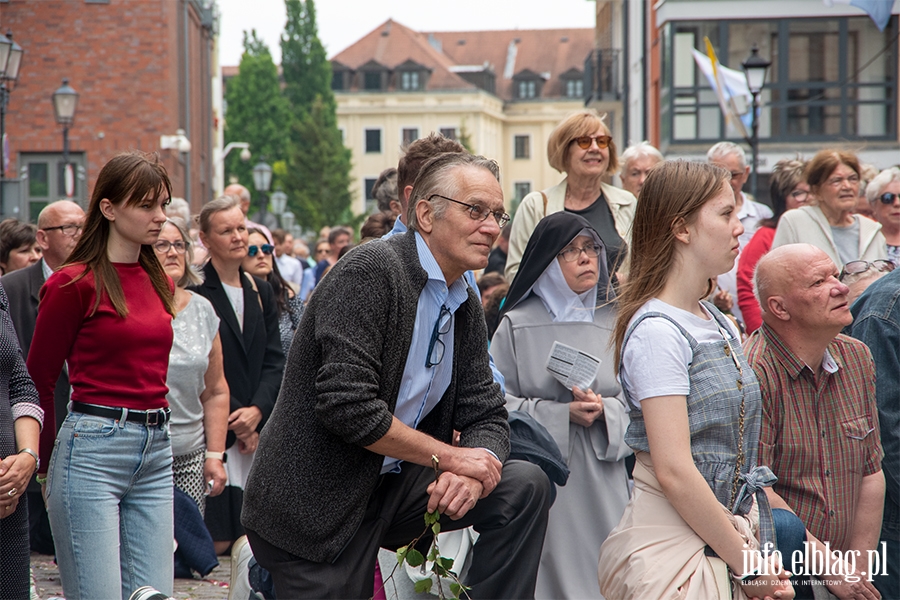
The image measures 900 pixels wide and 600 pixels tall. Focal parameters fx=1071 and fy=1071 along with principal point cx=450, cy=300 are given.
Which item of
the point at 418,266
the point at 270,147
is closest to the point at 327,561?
the point at 418,266

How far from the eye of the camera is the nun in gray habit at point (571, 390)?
5.60m

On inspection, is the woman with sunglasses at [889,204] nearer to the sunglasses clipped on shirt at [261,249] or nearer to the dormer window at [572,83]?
the sunglasses clipped on shirt at [261,249]

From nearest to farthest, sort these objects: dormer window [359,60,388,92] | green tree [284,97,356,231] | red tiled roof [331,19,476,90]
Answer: green tree [284,97,356,231], dormer window [359,60,388,92], red tiled roof [331,19,476,90]

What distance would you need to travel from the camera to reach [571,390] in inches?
225

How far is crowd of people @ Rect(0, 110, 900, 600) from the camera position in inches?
138

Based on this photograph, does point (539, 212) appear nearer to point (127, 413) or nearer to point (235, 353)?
point (235, 353)

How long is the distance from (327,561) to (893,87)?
2491cm

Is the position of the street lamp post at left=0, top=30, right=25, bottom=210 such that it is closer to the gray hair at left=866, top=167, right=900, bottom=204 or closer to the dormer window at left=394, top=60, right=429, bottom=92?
the gray hair at left=866, top=167, right=900, bottom=204

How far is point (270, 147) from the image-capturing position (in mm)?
75438

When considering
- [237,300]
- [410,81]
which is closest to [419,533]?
[237,300]

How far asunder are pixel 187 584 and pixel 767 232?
4.65 m

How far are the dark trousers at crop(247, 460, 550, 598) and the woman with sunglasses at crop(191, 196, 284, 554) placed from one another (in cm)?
319

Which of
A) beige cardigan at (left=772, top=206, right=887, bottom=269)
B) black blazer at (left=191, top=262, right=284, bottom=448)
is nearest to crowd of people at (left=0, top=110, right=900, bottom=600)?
beige cardigan at (left=772, top=206, right=887, bottom=269)

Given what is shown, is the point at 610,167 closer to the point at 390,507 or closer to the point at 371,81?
the point at 390,507
